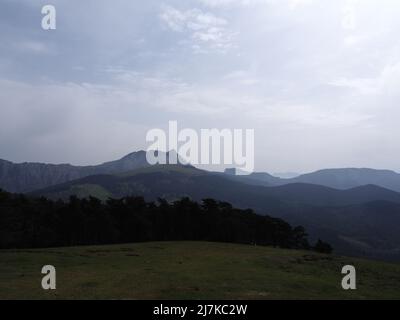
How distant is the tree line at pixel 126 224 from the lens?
8675 cm

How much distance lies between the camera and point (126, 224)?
9288 centimetres

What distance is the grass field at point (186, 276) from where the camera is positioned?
2873 cm

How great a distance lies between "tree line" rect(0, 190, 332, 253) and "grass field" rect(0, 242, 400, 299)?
3261cm

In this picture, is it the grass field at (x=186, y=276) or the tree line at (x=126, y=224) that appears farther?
the tree line at (x=126, y=224)

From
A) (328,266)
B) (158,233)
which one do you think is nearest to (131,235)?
(158,233)

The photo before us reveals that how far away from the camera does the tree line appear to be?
86.8 meters

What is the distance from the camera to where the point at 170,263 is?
4556cm

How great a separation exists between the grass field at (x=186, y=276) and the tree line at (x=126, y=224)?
1284 inches

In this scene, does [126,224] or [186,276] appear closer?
[186,276]

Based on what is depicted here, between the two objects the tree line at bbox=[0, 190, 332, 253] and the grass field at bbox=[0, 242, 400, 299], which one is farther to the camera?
the tree line at bbox=[0, 190, 332, 253]

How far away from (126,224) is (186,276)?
193 feet

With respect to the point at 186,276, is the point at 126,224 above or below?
below
